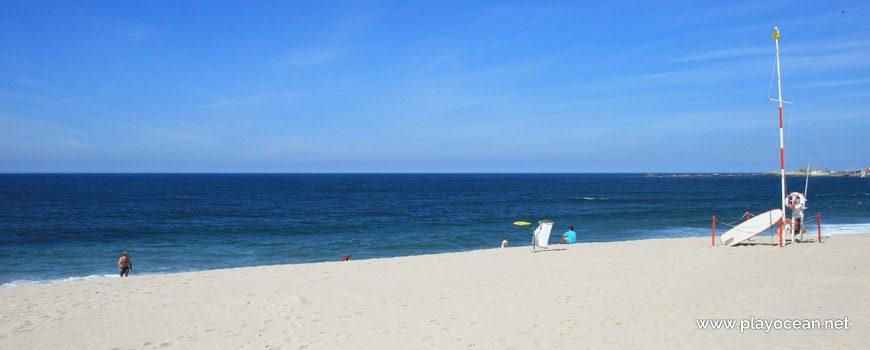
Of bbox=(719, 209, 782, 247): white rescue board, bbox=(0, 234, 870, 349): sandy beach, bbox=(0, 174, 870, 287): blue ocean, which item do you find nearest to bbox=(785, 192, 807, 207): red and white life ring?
bbox=(719, 209, 782, 247): white rescue board

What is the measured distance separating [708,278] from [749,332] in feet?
15.1

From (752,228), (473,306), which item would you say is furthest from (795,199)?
(473,306)

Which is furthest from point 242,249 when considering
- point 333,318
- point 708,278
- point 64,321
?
point 708,278

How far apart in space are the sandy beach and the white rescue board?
2024 millimetres

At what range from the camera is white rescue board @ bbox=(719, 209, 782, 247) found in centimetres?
1750

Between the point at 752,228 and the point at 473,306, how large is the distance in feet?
44.5

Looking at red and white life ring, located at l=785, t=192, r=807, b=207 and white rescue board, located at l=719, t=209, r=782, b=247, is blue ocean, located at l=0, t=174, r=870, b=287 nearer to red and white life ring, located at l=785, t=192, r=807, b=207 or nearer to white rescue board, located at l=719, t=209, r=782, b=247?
white rescue board, located at l=719, t=209, r=782, b=247

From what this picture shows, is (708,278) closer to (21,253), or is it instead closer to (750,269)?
(750,269)

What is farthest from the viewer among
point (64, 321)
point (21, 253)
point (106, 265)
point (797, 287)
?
point (21, 253)

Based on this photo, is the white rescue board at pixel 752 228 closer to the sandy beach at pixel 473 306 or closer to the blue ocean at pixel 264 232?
the sandy beach at pixel 473 306

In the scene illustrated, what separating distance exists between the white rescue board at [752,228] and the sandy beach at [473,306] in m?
2.02

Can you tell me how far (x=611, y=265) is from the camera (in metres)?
14.5

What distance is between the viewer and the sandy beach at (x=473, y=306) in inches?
305

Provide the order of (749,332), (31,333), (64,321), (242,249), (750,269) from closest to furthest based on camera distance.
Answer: (749,332) → (31,333) → (64,321) → (750,269) → (242,249)
